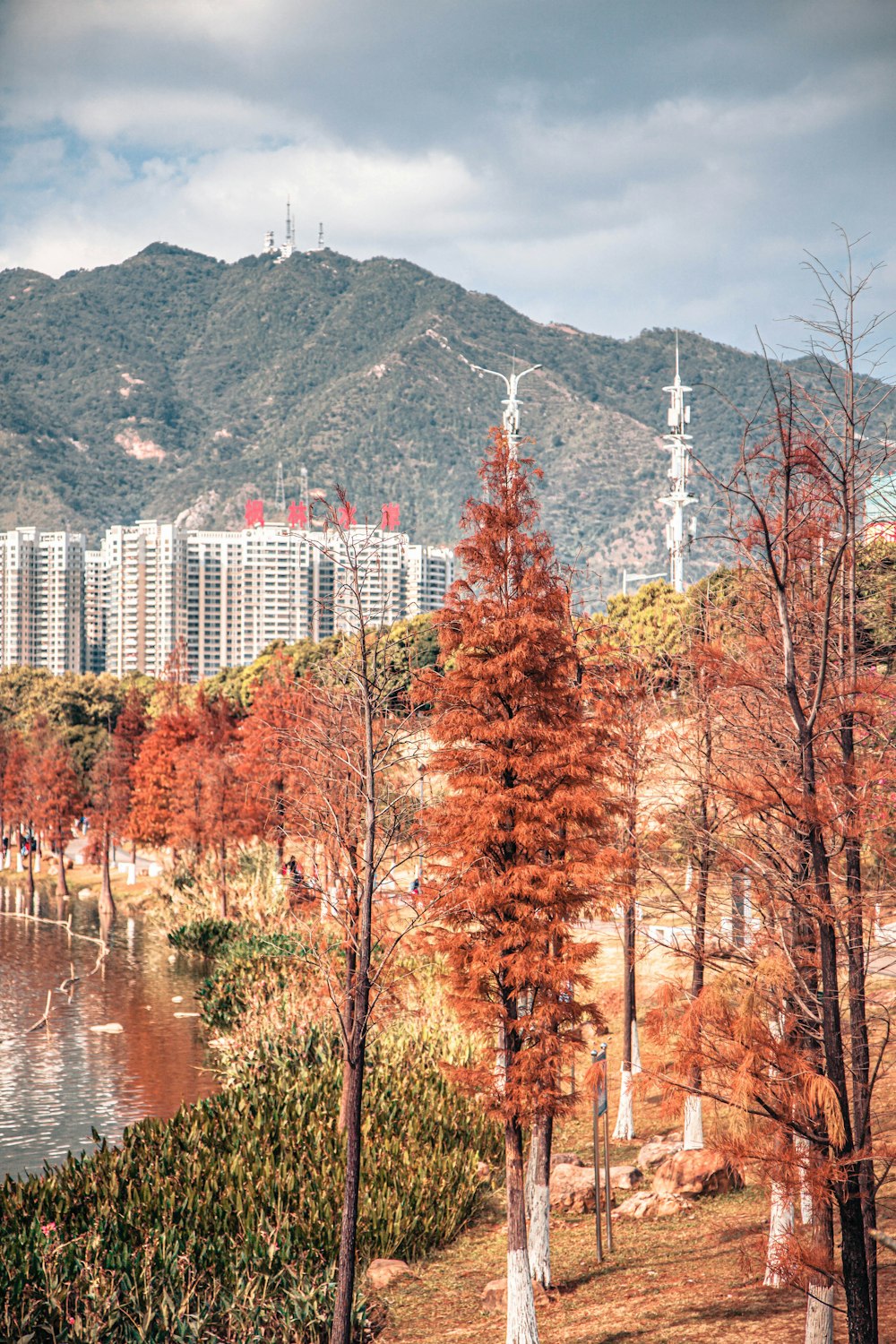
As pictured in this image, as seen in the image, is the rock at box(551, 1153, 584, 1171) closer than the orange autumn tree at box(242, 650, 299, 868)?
Yes

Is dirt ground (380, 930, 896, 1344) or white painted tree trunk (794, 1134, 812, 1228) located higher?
white painted tree trunk (794, 1134, 812, 1228)

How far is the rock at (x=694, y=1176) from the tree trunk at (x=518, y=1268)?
5.15 meters

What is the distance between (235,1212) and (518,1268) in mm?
5288

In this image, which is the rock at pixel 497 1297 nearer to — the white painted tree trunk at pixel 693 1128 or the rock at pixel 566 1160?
the rock at pixel 566 1160

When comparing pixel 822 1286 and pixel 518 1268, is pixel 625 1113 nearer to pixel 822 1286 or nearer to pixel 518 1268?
pixel 518 1268

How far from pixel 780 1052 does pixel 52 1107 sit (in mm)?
25319

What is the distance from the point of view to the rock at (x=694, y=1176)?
73.2 feet

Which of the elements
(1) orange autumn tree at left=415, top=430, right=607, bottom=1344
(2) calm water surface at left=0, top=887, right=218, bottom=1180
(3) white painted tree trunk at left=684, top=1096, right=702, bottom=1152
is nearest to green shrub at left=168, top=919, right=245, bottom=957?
(2) calm water surface at left=0, top=887, right=218, bottom=1180

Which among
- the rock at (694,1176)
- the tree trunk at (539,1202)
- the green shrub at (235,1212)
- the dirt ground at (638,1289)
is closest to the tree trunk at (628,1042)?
the green shrub at (235,1212)

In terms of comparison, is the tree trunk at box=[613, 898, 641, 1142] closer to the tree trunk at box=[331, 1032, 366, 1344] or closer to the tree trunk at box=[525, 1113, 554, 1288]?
the tree trunk at box=[525, 1113, 554, 1288]

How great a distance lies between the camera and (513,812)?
19203 mm

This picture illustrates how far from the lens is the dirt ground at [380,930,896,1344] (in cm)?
1650

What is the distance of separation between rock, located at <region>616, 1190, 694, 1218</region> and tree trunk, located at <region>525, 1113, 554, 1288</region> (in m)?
2.40

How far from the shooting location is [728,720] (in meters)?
14.2
